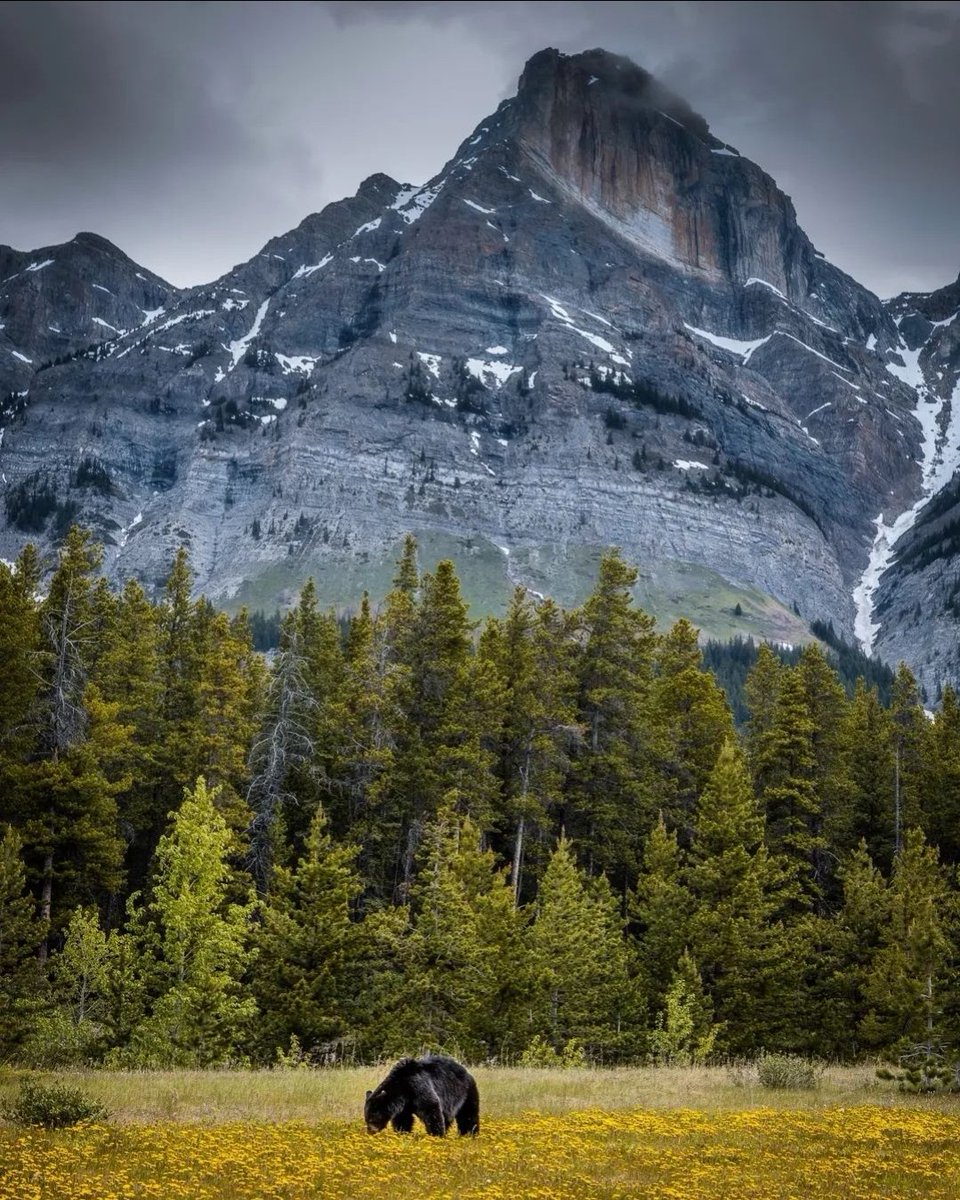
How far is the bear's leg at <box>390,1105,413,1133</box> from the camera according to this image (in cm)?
1678

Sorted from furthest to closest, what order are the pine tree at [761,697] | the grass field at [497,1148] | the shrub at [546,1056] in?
the pine tree at [761,697]
the shrub at [546,1056]
the grass field at [497,1148]

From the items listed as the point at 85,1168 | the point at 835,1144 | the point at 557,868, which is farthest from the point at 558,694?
the point at 85,1168

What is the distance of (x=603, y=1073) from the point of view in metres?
29.0

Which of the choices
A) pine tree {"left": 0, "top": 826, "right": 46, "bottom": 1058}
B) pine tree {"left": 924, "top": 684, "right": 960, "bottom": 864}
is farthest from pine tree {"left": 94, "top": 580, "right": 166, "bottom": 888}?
pine tree {"left": 924, "top": 684, "right": 960, "bottom": 864}

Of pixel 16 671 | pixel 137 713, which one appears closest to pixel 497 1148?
pixel 16 671

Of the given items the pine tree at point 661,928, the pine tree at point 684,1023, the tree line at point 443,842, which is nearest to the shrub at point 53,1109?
the tree line at point 443,842

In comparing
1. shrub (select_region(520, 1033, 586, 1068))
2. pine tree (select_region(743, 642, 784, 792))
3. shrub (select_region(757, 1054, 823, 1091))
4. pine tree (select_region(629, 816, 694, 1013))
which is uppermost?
pine tree (select_region(743, 642, 784, 792))

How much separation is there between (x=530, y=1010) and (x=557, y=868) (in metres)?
5.60

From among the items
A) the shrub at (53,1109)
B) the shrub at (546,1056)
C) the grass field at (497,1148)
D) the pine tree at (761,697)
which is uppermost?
the pine tree at (761,697)

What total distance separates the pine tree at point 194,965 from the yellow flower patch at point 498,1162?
17.1 m

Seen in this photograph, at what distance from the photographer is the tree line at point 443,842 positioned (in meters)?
34.3

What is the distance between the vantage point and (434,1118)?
54.1 feet

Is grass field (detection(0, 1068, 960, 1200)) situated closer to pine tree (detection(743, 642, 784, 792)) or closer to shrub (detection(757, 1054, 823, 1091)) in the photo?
shrub (detection(757, 1054, 823, 1091))

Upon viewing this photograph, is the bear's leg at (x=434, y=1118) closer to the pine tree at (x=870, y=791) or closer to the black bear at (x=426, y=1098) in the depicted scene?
the black bear at (x=426, y=1098)
